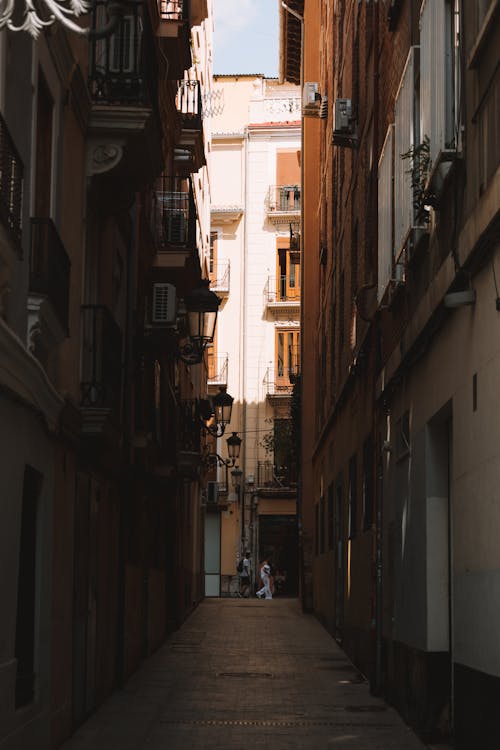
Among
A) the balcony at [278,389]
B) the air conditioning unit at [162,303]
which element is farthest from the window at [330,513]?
the balcony at [278,389]

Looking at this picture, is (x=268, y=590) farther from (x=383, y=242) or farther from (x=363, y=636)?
(x=383, y=242)

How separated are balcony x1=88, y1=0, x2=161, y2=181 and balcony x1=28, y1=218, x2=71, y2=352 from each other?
8.61 feet

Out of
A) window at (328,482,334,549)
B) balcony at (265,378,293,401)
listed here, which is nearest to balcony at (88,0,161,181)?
window at (328,482,334,549)

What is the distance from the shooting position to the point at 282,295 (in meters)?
56.8

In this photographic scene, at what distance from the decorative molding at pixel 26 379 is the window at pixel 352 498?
A: 34.4 ft

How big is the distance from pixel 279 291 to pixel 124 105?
4312 cm

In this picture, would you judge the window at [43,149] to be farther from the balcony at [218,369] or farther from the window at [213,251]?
the window at [213,251]

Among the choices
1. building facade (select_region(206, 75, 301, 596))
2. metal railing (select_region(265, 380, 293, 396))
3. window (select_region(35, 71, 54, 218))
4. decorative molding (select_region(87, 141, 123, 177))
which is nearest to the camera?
window (select_region(35, 71, 54, 218))

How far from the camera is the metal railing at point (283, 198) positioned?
57.0 m

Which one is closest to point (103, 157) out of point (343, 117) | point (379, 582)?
point (379, 582)

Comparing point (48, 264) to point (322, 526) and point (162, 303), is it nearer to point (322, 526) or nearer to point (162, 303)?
point (162, 303)

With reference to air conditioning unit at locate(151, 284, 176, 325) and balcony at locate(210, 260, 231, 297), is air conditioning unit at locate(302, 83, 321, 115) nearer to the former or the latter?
air conditioning unit at locate(151, 284, 176, 325)

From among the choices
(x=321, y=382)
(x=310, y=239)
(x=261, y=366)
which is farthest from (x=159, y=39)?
(x=261, y=366)

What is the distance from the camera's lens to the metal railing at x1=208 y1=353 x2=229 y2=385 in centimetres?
5591
